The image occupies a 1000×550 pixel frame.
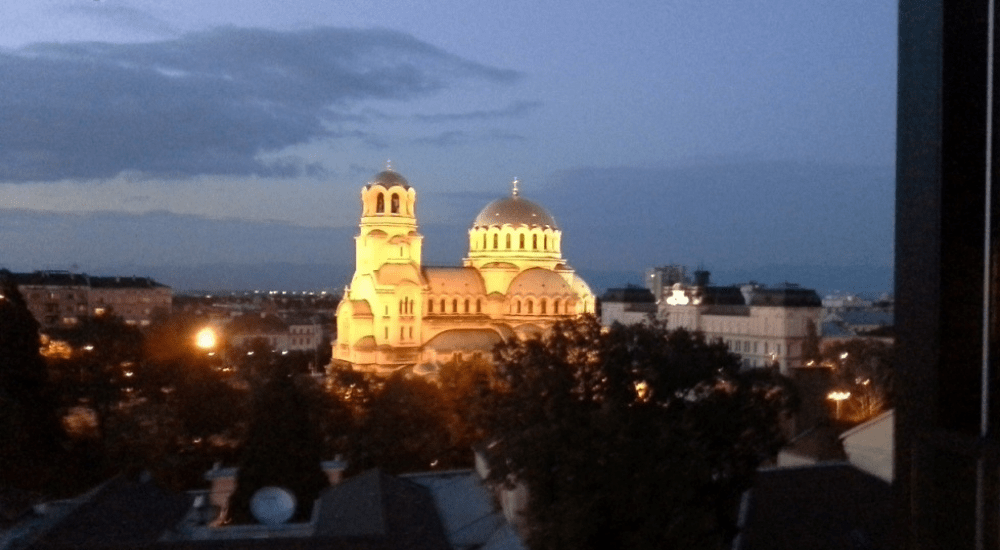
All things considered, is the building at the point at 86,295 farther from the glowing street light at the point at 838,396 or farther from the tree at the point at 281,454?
the glowing street light at the point at 838,396

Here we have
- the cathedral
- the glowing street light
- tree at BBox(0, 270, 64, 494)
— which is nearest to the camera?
tree at BBox(0, 270, 64, 494)

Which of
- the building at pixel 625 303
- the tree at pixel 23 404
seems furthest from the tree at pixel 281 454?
the building at pixel 625 303

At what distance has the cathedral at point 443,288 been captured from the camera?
38.0 meters

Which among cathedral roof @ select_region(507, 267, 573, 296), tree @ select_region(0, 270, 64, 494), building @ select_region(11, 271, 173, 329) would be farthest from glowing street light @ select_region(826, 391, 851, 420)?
building @ select_region(11, 271, 173, 329)

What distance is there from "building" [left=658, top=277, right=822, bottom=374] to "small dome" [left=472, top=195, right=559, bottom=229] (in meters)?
7.86

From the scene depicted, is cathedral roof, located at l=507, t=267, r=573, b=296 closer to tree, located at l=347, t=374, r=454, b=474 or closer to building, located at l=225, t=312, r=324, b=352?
tree, located at l=347, t=374, r=454, b=474

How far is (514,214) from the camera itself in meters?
43.7

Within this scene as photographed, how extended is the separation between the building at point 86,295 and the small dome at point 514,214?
21.1 meters

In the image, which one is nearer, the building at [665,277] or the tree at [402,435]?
the tree at [402,435]

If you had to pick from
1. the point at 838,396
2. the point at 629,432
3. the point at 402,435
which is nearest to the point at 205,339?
the point at 402,435

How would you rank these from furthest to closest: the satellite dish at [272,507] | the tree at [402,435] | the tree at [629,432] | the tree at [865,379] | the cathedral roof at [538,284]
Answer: the cathedral roof at [538,284]
the tree at [865,379]
the tree at [402,435]
the satellite dish at [272,507]
the tree at [629,432]

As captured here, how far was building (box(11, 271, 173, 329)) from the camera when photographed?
5497 cm

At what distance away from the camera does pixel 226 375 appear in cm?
2441

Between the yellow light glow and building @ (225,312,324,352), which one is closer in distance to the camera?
the yellow light glow
